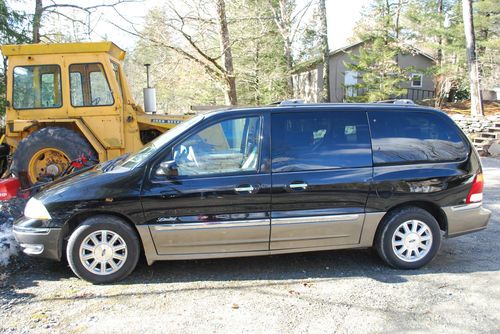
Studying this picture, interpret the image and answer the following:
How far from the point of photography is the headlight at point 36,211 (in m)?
4.12

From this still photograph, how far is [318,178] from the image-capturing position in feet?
14.1

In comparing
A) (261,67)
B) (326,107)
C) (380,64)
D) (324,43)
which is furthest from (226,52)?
(326,107)

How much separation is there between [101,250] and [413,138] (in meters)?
3.47

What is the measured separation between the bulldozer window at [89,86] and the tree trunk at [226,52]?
25.0ft

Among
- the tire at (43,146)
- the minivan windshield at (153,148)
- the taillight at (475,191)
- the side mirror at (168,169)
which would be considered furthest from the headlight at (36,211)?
the taillight at (475,191)

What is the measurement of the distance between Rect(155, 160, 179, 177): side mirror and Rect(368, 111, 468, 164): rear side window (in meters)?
2.09

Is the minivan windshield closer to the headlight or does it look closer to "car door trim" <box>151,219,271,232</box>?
"car door trim" <box>151,219,271,232</box>

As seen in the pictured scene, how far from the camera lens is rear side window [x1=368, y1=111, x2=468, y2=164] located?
14.7ft

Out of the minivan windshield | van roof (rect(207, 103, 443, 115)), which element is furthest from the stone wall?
the minivan windshield

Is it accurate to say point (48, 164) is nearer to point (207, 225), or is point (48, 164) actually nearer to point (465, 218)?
point (207, 225)

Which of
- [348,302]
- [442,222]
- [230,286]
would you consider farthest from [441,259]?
[230,286]

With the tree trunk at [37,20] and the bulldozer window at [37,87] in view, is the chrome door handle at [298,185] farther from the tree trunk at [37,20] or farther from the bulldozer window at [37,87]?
the tree trunk at [37,20]

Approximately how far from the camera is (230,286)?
4.13 metres

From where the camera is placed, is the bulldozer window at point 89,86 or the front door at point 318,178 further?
the bulldozer window at point 89,86
